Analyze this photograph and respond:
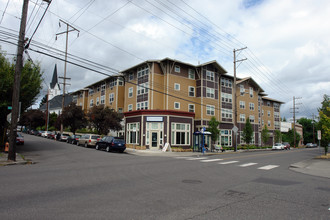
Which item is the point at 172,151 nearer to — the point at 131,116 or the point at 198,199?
the point at 131,116

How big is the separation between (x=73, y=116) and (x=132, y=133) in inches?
514

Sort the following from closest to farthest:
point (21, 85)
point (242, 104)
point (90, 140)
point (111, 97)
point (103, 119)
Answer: point (21, 85), point (90, 140), point (103, 119), point (111, 97), point (242, 104)

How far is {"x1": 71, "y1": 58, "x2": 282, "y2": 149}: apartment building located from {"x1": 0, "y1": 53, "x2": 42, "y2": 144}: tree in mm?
10579

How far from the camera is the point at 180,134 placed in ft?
112

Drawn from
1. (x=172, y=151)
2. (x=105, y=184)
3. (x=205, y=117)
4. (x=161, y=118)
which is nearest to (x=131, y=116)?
(x=161, y=118)

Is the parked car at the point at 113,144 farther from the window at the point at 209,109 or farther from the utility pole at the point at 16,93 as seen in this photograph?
the window at the point at 209,109

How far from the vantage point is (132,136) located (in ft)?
114

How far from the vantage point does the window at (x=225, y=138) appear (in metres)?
41.2

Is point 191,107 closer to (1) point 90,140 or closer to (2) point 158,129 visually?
(2) point 158,129

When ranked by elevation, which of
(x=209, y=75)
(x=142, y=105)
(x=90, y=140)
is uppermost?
(x=209, y=75)

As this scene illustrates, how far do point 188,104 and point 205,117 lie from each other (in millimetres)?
3213

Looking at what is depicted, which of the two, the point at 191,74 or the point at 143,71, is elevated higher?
the point at 143,71

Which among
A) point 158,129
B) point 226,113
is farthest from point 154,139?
point 226,113

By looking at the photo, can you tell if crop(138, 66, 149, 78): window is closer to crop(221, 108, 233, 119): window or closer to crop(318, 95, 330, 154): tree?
crop(221, 108, 233, 119): window
